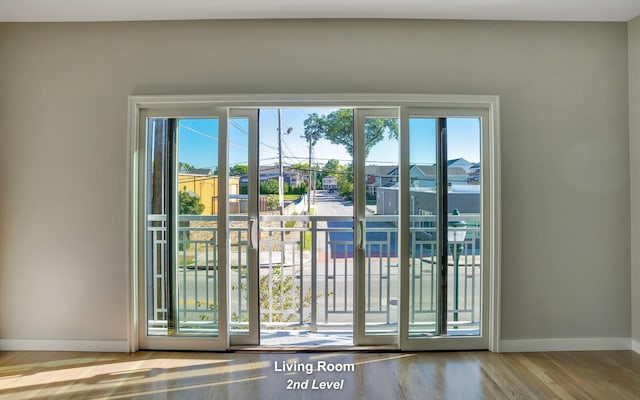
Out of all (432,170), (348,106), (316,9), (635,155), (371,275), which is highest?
(316,9)

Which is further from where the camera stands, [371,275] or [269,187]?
[269,187]

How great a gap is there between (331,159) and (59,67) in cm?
246

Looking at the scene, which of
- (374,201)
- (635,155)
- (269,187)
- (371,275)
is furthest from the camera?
(269,187)

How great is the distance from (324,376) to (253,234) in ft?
3.99

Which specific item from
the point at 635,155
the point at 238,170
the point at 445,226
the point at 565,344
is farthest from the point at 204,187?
the point at 635,155

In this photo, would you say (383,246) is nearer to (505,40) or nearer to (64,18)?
(505,40)

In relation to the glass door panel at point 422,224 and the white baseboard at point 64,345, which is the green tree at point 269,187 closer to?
the glass door panel at point 422,224

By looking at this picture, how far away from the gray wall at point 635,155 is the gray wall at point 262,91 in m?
0.09

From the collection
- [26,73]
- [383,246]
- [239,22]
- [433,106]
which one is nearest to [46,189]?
[26,73]

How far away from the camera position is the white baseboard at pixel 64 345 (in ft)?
10.2

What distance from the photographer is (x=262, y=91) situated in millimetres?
3121

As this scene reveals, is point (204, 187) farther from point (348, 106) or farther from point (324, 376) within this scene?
point (324, 376)

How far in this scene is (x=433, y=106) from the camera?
3148 millimetres

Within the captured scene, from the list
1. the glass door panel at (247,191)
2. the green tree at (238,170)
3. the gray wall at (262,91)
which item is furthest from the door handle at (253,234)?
the gray wall at (262,91)
